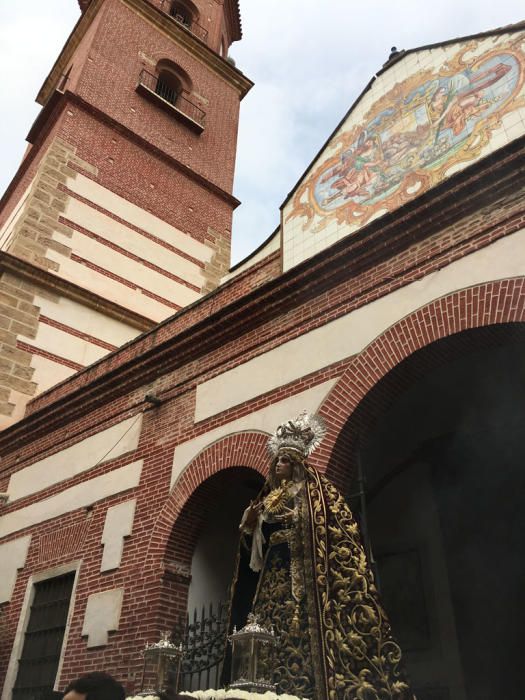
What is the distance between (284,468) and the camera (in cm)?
458


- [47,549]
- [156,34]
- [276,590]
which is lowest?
[276,590]

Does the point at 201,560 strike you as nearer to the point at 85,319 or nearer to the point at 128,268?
the point at 85,319

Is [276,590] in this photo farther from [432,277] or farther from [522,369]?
[522,369]

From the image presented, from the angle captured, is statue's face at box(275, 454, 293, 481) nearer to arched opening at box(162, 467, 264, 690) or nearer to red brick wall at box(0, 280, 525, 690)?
red brick wall at box(0, 280, 525, 690)

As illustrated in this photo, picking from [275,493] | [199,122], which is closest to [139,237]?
[199,122]

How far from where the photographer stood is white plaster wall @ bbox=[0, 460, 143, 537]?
354 inches

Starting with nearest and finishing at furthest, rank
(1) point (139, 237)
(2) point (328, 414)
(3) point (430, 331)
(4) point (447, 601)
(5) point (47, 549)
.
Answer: (3) point (430, 331) < (2) point (328, 414) < (4) point (447, 601) < (5) point (47, 549) < (1) point (139, 237)

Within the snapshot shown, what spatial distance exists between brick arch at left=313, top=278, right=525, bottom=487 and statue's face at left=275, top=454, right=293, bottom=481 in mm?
2093

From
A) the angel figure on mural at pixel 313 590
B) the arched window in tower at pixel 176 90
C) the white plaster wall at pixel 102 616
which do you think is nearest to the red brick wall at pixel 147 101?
the arched window in tower at pixel 176 90

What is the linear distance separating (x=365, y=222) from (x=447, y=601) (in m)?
4.60

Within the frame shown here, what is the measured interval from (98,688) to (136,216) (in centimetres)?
1377

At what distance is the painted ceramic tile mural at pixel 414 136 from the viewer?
731 cm

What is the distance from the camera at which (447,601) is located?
7.85 m

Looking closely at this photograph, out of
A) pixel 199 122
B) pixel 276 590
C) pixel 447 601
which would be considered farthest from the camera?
pixel 199 122
